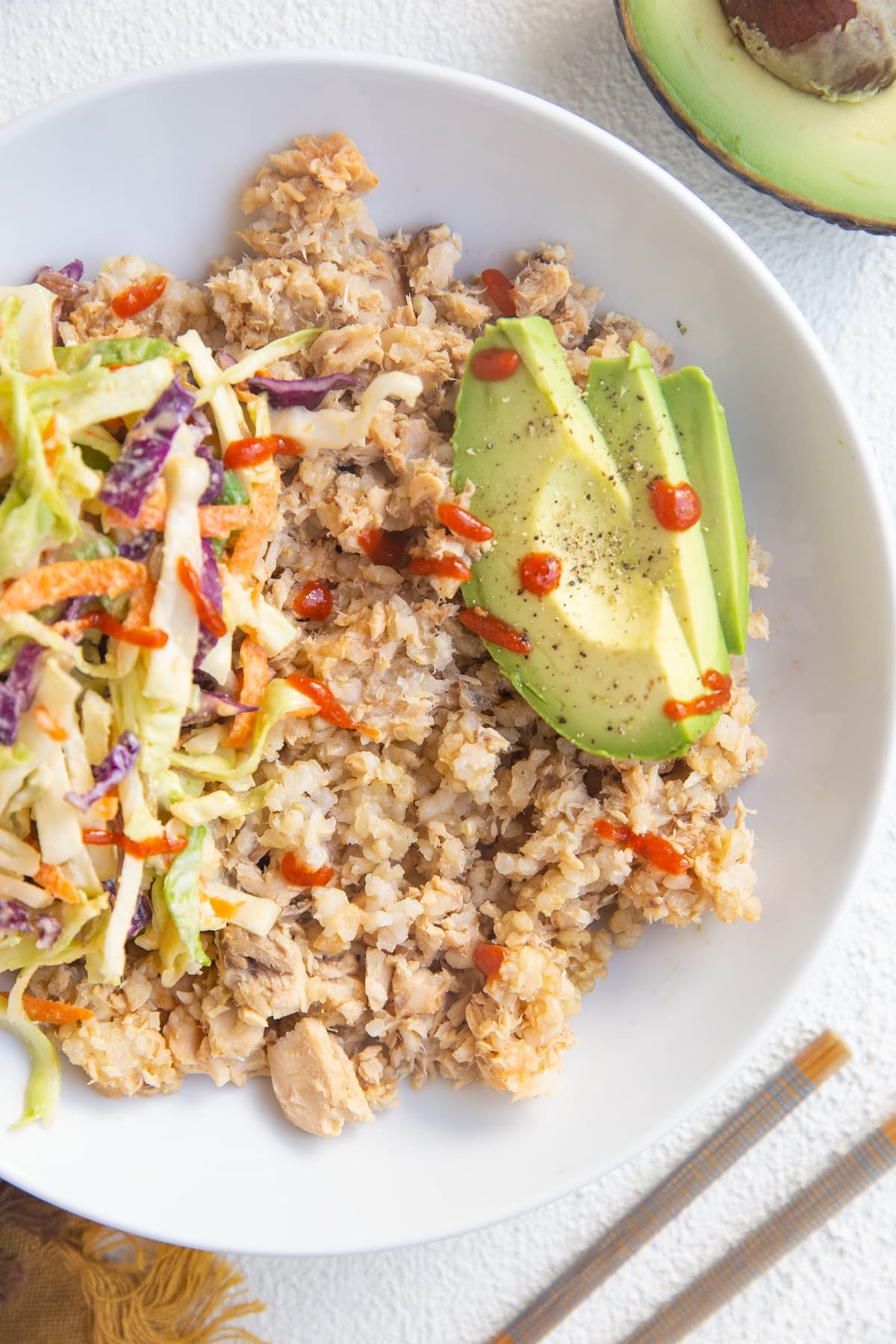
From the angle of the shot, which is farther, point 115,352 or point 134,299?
point 134,299

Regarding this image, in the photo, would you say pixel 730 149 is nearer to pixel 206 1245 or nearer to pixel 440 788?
pixel 440 788

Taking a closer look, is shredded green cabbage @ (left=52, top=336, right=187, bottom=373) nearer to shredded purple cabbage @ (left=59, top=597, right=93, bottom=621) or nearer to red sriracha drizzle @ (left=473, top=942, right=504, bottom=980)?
shredded purple cabbage @ (left=59, top=597, right=93, bottom=621)

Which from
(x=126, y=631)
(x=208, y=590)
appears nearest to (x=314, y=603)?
(x=208, y=590)

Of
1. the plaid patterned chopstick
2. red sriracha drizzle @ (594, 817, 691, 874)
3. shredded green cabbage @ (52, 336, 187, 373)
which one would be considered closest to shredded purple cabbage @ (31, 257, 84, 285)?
shredded green cabbage @ (52, 336, 187, 373)

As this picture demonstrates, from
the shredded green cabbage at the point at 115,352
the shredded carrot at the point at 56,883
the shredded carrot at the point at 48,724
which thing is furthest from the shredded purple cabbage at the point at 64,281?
the shredded carrot at the point at 56,883

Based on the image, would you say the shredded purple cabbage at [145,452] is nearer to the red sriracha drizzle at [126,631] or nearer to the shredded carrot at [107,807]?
the red sriracha drizzle at [126,631]

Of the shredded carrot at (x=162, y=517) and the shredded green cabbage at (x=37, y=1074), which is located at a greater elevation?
the shredded carrot at (x=162, y=517)

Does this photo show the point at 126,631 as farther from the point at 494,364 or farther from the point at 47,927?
the point at 494,364
